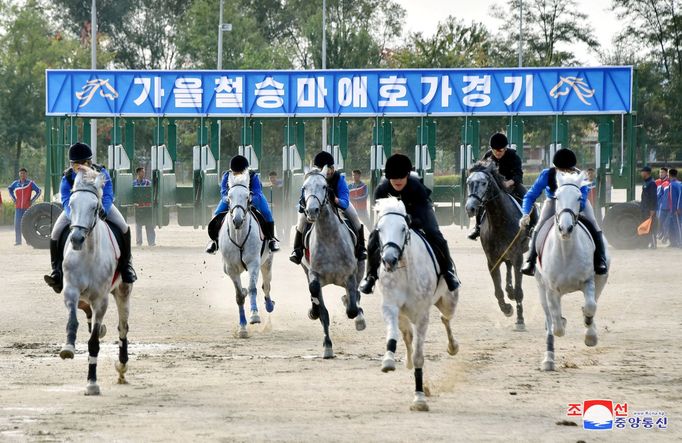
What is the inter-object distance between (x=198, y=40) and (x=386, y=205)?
2115 inches

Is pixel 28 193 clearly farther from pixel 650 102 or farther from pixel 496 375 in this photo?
pixel 650 102

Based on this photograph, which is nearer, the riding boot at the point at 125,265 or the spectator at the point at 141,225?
the riding boot at the point at 125,265

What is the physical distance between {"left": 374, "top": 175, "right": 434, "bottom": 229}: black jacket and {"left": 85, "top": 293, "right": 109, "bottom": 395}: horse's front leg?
2.87m

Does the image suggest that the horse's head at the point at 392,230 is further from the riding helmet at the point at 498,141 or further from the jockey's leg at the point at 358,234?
the riding helmet at the point at 498,141

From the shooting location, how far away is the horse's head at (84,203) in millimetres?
11570

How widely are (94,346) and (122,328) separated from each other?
1199mm

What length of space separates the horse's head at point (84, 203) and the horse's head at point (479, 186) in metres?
6.22

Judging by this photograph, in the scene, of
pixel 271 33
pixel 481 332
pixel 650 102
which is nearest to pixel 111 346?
pixel 481 332

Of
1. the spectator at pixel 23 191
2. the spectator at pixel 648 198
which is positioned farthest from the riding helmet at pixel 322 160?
the spectator at pixel 23 191

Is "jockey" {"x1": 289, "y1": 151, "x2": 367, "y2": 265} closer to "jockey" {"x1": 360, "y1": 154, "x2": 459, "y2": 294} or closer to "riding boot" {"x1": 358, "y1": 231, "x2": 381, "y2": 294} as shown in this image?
"jockey" {"x1": 360, "y1": 154, "x2": 459, "y2": 294}

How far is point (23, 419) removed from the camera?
10.4m

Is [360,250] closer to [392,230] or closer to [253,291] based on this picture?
[253,291]

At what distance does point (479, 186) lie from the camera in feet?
55.9

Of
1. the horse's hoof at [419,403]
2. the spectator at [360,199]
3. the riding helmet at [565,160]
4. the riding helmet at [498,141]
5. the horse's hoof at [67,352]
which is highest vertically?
the riding helmet at [498,141]
